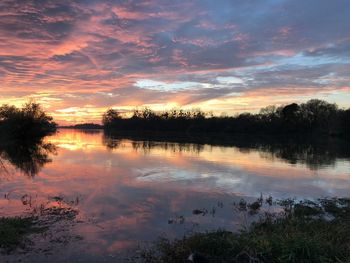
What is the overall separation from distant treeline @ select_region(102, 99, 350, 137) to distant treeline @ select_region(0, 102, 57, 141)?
7095 cm

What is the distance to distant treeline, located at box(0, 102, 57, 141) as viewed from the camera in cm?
6581

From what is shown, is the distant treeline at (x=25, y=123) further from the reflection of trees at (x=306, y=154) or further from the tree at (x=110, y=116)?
the tree at (x=110, y=116)

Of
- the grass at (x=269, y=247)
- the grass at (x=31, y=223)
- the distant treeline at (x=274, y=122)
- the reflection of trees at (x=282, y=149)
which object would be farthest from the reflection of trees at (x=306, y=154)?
the distant treeline at (x=274, y=122)

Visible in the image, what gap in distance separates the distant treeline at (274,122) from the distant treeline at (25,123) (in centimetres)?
7095

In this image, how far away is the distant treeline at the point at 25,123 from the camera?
6581 cm

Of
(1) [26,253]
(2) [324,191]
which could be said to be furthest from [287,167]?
(1) [26,253]

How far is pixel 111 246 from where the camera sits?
1045 centimetres

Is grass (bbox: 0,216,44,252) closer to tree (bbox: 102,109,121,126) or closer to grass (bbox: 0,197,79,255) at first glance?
grass (bbox: 0,197,79,255)

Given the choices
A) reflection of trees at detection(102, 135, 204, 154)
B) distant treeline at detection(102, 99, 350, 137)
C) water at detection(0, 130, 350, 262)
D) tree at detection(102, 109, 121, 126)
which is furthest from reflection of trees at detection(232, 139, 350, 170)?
tree at detection(102, 109, 121, 126)

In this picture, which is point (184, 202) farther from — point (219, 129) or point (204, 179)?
point (219, 129)

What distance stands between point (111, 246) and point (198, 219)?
4.17m

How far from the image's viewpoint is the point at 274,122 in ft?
413

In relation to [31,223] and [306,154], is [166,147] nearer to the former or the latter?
[306,154]

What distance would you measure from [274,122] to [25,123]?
82.1 meters
